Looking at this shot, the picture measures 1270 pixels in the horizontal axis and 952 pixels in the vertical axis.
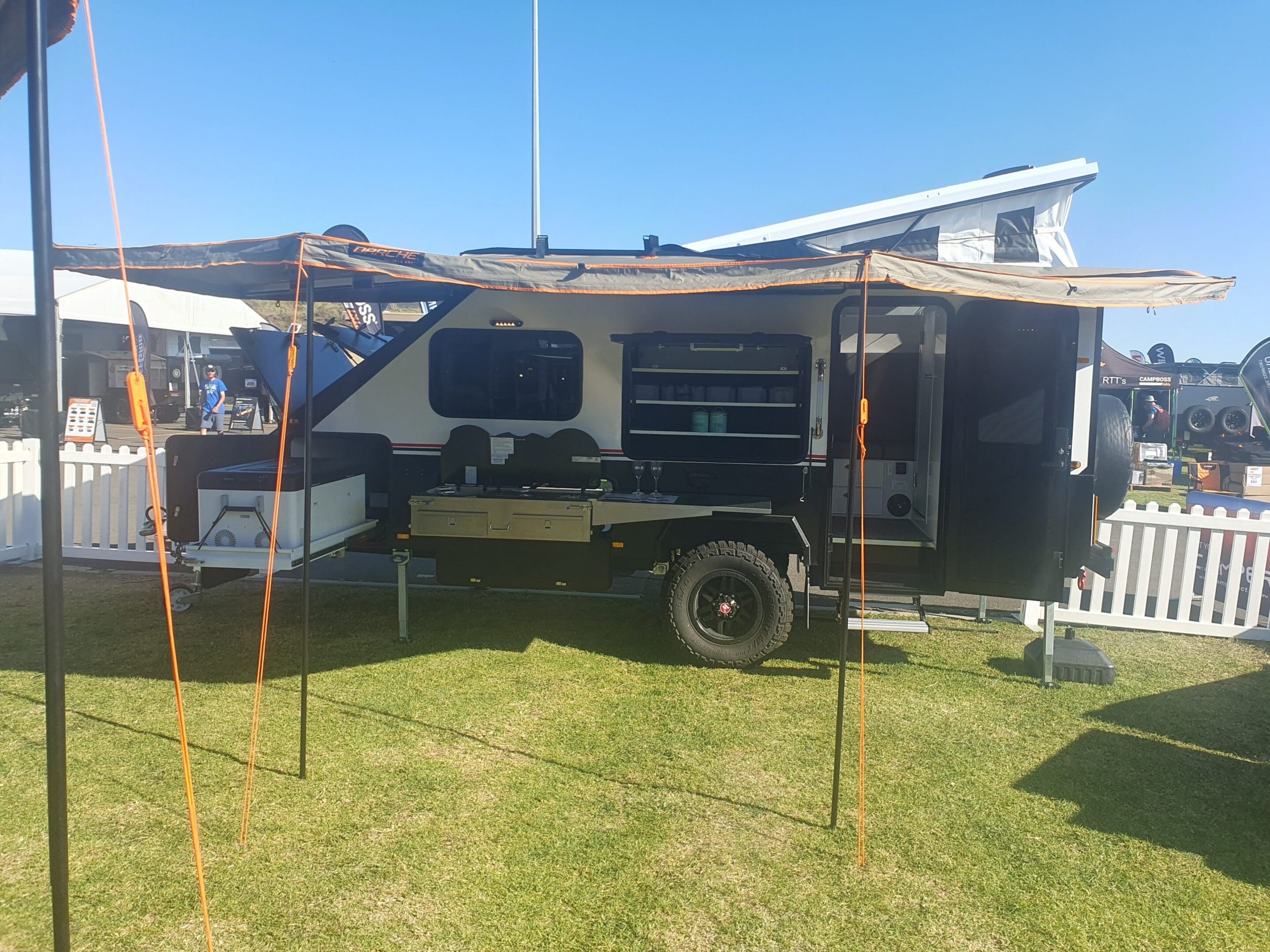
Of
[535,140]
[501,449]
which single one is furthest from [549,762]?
[535,140]

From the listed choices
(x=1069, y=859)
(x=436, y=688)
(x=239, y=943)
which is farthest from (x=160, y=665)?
(x=1069, y=859)

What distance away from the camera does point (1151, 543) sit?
6508 mm

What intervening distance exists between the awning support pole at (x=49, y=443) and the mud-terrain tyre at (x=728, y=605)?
12.7ft

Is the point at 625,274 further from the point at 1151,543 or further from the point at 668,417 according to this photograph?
the point at 1151,543

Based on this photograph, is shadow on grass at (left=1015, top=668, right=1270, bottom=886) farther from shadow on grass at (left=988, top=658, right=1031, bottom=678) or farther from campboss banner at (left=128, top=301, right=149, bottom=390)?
campboss banner at (left=128, top=301, right=149, bottom=390)

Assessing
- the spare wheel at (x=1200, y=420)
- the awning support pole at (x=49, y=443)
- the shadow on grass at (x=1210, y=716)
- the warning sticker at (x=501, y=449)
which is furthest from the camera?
the spare wheel at (x=1200, y=420)

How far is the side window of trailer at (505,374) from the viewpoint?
590 cm

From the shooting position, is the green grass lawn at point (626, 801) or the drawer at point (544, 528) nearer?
the green grass lawn at point (626, 801)

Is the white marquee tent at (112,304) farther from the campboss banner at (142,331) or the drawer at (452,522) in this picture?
the drawer at (452,522)

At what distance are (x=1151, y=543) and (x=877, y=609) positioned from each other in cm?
266

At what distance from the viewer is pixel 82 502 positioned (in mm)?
7840

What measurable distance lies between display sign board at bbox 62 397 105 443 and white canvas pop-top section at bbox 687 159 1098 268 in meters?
13.1

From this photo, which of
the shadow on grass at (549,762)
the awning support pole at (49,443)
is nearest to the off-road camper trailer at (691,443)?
the shadow on grass at (549,762)

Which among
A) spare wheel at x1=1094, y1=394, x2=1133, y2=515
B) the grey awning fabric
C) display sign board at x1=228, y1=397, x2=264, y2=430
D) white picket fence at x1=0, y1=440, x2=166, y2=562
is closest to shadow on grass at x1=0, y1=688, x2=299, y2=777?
the grey awning fabric
